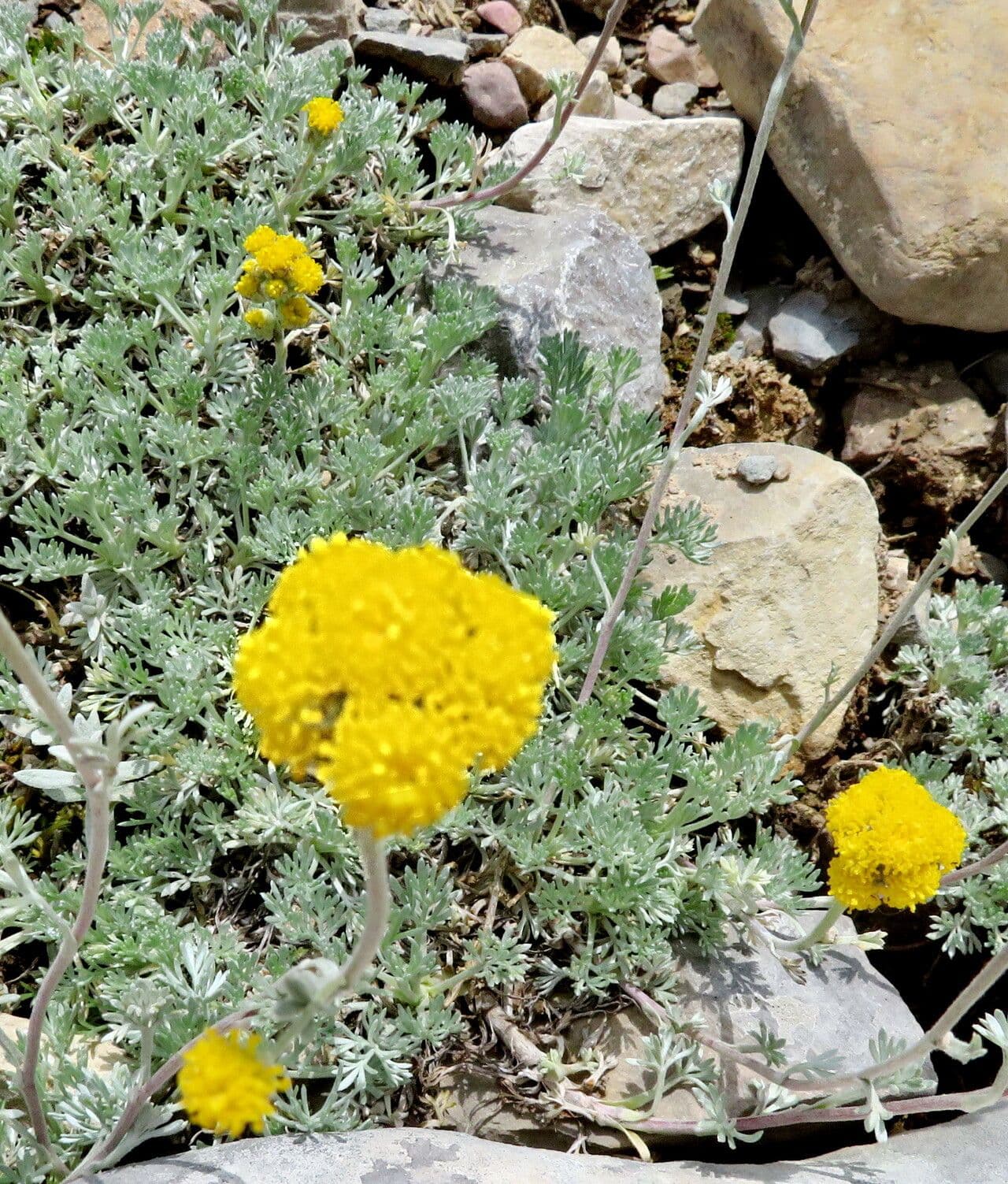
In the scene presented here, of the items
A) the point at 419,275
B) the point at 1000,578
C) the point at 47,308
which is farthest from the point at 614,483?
the point at 47,308

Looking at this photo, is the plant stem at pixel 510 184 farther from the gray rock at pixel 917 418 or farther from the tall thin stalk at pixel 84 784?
the tall thin stalk at pixel 84 784

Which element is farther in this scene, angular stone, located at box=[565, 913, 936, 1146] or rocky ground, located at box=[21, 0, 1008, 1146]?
rocky ground, located at box=[21, 0, 1008, 1146]

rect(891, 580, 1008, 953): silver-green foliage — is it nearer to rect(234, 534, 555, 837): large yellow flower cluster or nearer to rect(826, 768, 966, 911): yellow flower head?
rect(826, 768, 966, 911): yellow flower head

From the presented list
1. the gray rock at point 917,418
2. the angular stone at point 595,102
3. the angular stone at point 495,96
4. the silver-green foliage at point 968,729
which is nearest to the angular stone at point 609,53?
the angular stone at point 595,102

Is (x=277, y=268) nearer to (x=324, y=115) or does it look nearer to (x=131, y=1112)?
(x=324, y=115)

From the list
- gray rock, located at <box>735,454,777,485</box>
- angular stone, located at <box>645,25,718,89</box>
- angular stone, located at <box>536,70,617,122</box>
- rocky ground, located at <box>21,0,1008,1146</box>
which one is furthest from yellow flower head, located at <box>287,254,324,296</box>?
angular stone, located at <box>645,25,718,89</box>

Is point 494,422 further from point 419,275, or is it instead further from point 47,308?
point 47,308
